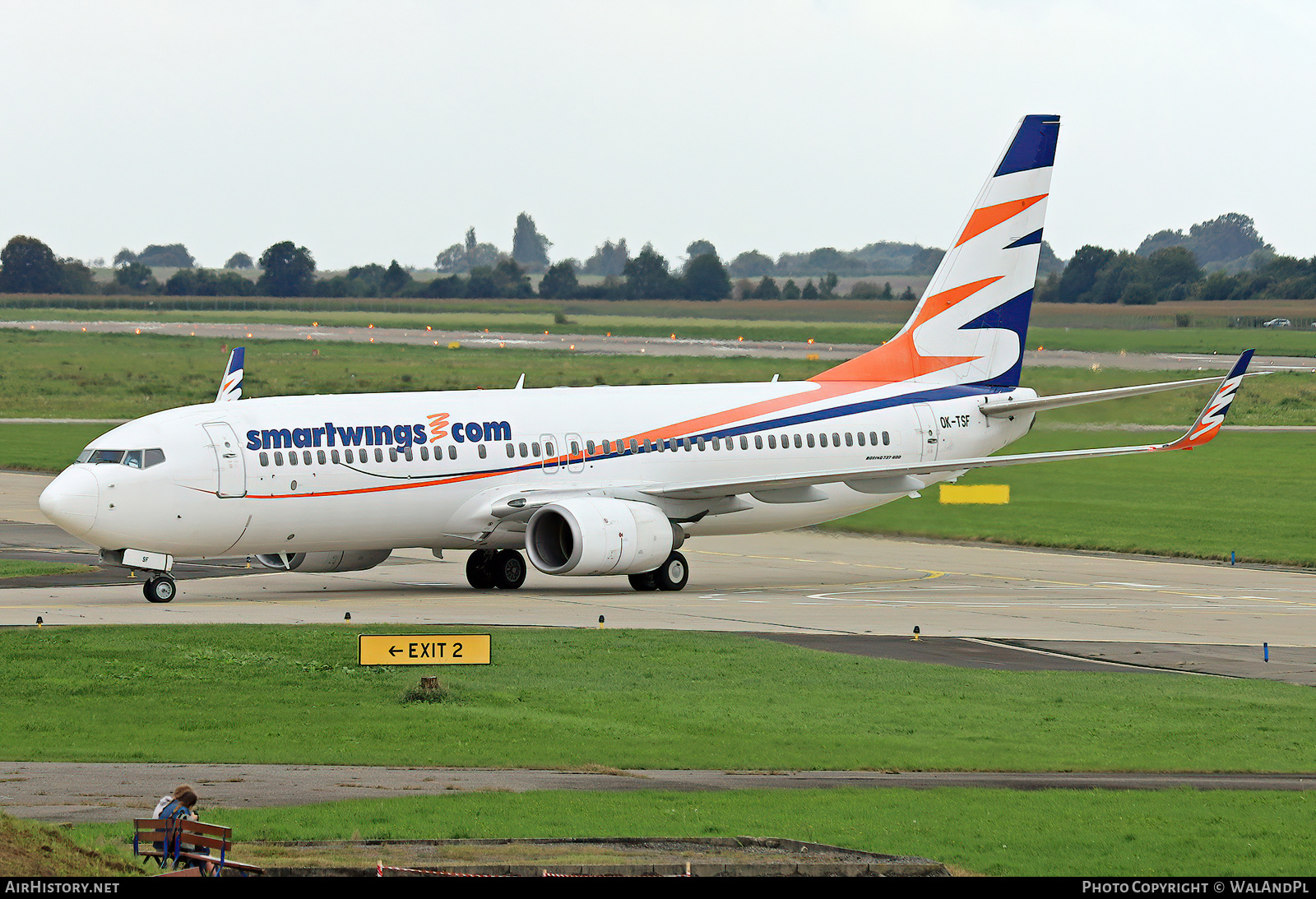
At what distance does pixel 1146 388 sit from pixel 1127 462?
26989 millimetres

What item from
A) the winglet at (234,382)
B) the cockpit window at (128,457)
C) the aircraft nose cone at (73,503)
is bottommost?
the aircraft nose cone at (73,503)

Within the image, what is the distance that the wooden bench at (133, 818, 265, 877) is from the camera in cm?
1331

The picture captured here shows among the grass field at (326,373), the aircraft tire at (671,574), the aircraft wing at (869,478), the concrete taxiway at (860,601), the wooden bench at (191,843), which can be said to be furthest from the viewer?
the grass field at (326,373)

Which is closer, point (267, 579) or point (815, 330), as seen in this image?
point (267, 579)

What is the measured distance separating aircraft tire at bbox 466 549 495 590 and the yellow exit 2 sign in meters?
13.8

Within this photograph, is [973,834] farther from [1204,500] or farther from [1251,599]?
[1204,500]

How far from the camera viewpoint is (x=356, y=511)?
36.5 meters

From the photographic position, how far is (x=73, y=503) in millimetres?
33688

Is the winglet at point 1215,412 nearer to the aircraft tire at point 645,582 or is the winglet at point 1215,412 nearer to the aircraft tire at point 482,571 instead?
the aircraft tire at point 645,582

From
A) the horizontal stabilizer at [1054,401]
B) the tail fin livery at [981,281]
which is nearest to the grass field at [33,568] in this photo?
the tail fin livery at [981,281]

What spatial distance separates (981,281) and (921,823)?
30.7 meters

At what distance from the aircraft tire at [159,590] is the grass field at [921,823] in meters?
19.1

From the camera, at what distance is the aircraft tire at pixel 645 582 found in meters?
40.2
